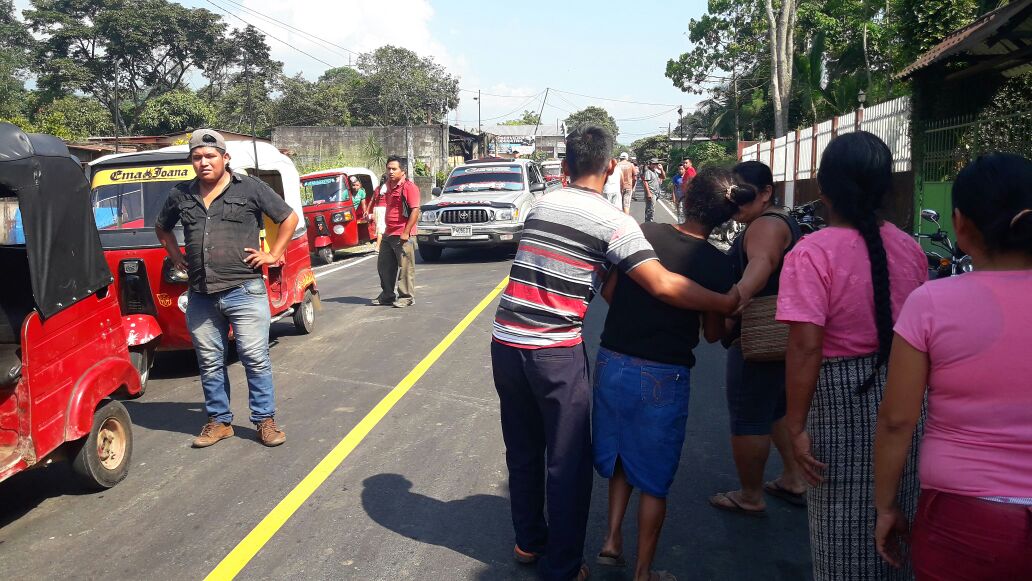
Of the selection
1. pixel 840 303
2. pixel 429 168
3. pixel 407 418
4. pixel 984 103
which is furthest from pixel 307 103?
pixel 840 303

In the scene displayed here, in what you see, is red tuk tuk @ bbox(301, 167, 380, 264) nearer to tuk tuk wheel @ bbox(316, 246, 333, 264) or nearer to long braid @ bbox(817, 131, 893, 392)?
tuk tuk wheel @ bbox(316, 246, 333, 264)

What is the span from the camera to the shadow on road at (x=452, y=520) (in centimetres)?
389

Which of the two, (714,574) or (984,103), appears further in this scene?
(984,103)

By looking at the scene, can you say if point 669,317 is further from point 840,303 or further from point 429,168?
point 429,168

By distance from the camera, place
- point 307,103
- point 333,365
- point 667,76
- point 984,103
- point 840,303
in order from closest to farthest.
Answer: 1. point 840,303
2. point 333,365
3. point 984,103
4. point 667,76
5. point 307,103

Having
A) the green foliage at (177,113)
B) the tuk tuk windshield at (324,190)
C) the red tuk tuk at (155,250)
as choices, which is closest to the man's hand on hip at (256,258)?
the red tuk tuk at (155,250)

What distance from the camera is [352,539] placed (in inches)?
161

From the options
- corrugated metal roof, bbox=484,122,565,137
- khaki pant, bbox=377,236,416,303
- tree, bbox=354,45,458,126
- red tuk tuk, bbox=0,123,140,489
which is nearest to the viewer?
red tuk tuk, bbox=0,123,140,489

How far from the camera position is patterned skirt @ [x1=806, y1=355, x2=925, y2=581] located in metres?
2.58

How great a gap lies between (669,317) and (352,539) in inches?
77.9

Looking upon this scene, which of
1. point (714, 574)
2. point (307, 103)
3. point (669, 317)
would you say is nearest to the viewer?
point (669, 317)

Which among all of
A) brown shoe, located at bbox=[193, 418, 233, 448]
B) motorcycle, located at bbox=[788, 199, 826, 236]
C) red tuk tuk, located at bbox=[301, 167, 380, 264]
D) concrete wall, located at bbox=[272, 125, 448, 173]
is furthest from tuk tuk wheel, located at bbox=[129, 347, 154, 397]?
concrete wall, located at bbox=[272, 125, 448, 173]

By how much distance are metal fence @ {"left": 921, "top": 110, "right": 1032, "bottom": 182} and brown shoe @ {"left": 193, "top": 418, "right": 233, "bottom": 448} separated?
8033 millimetres

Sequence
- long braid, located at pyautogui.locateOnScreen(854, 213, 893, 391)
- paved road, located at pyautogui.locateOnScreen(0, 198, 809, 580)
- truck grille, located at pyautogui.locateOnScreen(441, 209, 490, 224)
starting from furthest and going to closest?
truck grille, located at pyautogui.locateOnScreen(441, 209, 490, 224)
paved road, located at pyautogui.locateOnScreen(0, 198, 809, 580)
long braid, located at pyautogui.locateOnScreen(854, 213, 893, 391)
